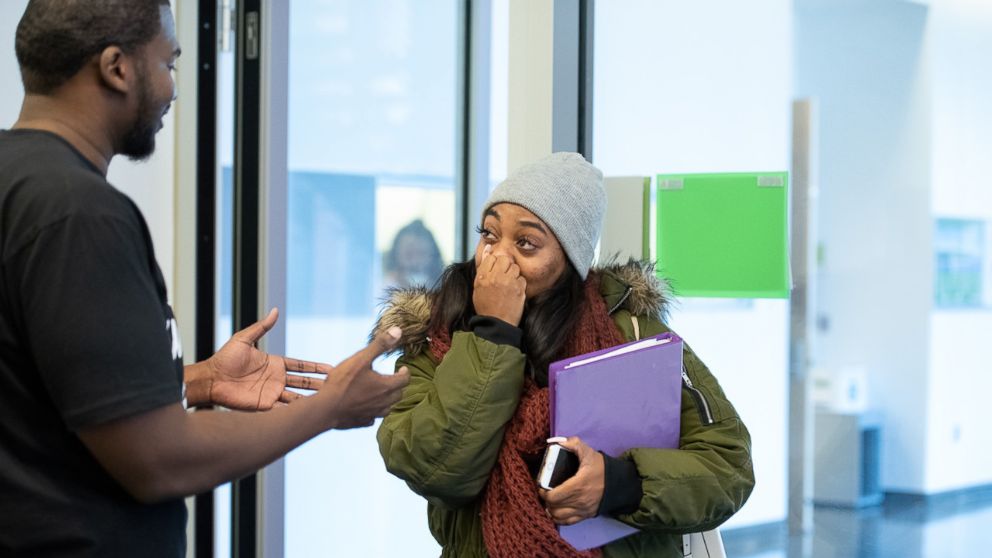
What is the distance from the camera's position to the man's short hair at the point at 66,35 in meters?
1.22

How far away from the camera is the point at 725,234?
2232 millimetres

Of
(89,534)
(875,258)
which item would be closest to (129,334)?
(89,534)

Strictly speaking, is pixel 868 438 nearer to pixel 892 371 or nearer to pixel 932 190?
pixel 892 371

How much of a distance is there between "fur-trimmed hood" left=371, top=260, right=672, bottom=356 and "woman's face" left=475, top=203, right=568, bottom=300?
13cm

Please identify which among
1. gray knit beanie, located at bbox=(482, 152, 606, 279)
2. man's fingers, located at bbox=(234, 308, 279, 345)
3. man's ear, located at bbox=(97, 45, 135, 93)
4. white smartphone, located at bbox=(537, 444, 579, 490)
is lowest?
white smartphone, located at bbox=(537, 444, 579, 490)

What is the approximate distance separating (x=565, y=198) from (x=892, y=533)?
3.27 feet

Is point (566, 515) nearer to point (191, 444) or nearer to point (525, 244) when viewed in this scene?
point (525, 244)

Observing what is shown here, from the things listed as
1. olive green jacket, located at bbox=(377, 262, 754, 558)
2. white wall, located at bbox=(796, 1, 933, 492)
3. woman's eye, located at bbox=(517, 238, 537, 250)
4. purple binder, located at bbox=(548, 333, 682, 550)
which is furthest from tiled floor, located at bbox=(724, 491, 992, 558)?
woman's eye, located at bbox=(517, 238, 537, 250)

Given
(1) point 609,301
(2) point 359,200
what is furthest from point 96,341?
(2) point 359,200

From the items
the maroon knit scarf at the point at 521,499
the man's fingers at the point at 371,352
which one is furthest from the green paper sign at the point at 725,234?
the man's fingers at the point at 371,352

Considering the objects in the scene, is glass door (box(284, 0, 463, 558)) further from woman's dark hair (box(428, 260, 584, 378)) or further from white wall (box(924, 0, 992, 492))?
white wall (box(924, 0, 992, 492))

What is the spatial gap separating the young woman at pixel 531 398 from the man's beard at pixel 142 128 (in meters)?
0.61

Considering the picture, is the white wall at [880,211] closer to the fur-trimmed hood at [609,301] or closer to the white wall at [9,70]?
the fur-trimmed hood at [609,301]

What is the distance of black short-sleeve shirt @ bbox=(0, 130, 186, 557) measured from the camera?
3.53ft
